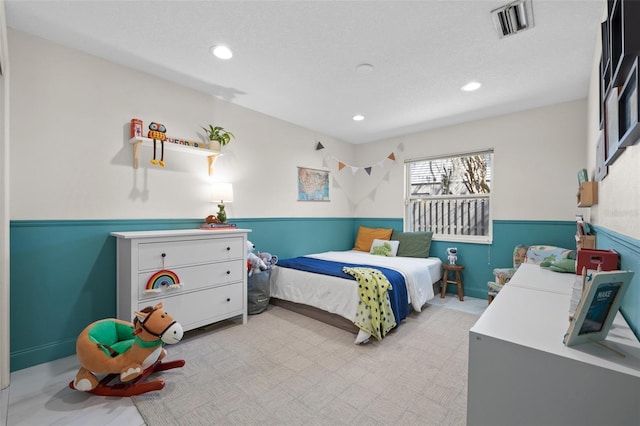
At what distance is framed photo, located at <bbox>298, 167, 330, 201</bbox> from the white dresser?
1561 mm

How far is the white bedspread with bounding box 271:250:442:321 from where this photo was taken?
2650mm

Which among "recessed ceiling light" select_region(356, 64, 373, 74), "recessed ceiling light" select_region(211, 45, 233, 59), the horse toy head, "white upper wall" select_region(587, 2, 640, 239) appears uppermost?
"recessed ceiling light" select_region(211, 45, 233, 59)

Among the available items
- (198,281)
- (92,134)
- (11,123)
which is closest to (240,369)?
(198,281)

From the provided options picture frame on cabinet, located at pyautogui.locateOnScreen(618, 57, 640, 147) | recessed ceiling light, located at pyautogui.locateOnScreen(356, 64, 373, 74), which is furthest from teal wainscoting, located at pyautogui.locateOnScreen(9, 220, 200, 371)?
picture frame on cabinet, located at pyautogui.locateOnScreen(618, 57, 640, 147)

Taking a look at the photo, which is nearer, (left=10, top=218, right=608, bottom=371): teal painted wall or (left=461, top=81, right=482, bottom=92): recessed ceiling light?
(left=10, top=218, right=608, bottom=371): teal painted wall

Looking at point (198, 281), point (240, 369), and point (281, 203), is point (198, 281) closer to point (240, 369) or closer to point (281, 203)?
point (240, 369)

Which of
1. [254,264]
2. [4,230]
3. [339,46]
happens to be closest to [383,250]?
[254,264]

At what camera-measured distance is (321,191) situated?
4.50 meters

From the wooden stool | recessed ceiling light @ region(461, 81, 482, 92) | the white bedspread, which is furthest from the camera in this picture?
the wooden stool

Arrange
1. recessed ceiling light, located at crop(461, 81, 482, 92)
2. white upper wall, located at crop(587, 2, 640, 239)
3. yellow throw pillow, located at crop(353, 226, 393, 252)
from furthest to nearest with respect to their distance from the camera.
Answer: yellow throw pillow, located at crop(353, 226, 393, 252), recessed ceiling light, located at crop(461, 81, 482, 92), white upper wall, located at crop(587, 2, 640, 239)

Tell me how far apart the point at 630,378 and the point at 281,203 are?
3467mm

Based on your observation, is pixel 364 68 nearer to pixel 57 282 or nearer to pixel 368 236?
pixel 368 236

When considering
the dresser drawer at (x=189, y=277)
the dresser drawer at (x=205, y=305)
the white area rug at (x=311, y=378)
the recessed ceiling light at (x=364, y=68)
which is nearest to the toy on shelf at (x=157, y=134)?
the dresser drawer at (x=189, y=277)

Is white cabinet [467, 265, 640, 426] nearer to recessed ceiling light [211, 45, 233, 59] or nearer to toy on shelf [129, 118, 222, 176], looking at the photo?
recessed ceiling light [211, 45, 233, 59]
